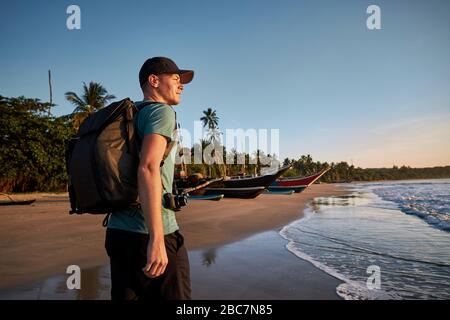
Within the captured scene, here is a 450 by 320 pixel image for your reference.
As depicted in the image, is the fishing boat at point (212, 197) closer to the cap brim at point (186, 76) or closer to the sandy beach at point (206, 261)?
the sandy beach at point (206, 261)

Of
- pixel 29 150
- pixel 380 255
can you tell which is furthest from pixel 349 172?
pixel 380 255

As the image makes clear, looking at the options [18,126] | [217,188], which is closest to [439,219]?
[217,188]

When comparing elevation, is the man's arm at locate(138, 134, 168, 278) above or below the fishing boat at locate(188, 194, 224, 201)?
above

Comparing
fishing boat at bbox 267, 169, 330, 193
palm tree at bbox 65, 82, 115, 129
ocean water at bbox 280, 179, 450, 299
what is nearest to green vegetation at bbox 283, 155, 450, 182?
fishing boat at bbox 267, 169, 330, 193

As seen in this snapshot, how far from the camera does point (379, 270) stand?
470 cm

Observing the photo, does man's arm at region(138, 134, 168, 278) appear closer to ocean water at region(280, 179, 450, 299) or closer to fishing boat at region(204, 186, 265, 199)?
ocean water at region(280, 179, 450, 299)

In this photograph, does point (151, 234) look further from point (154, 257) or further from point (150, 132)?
point (150, 132)

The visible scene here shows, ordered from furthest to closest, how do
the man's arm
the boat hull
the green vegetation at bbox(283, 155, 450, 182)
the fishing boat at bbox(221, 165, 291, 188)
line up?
1. the green vegetation at bbox(283, 155, 450, 182)
2. the boat hull
3. the fishing boat at bbox(221, 165, 291, 188)
4. the man's arm

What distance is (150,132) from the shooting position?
1.42m

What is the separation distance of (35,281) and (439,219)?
41.0 ft

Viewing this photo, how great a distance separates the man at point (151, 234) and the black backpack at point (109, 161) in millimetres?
68

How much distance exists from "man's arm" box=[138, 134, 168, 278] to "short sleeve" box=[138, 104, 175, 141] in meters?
0.04

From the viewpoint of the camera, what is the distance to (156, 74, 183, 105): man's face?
5.77 feet
